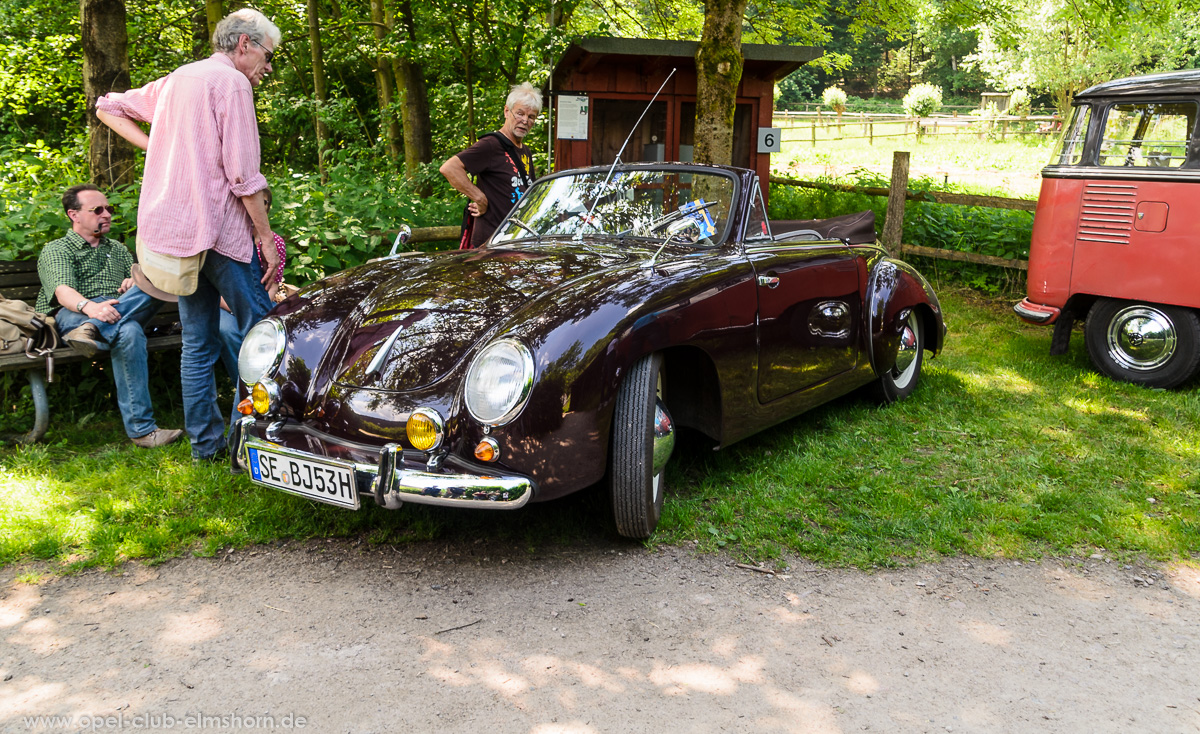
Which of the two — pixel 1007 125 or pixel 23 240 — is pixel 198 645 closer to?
pixel 23 240

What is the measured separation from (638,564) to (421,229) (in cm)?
Result: 385

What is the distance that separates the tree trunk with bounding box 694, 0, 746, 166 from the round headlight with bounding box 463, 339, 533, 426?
230 inches

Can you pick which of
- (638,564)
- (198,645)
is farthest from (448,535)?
(198,645)

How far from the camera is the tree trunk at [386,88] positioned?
41.0 feet

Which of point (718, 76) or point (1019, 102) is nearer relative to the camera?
point (718, 76)

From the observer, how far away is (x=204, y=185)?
4.01 meters

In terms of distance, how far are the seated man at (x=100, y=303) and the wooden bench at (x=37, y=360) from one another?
15cm

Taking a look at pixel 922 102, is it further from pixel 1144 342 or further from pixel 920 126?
pixel 1144 342

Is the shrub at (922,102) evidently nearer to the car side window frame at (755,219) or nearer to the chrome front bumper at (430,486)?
the car side window frame at (755,219)

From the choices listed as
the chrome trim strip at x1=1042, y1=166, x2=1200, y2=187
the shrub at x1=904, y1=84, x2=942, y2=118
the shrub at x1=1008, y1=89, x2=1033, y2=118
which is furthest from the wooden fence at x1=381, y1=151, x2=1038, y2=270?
the shrub at x1=904, y1=84, x2=942, y2=118

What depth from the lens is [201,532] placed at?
365 centimetres

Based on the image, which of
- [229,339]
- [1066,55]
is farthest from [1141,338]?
[1066,55]

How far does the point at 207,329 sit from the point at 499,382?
2.02 metres

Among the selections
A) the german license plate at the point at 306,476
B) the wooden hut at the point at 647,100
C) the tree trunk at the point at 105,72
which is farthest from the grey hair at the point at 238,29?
the wooden hut at the point at 647,100
